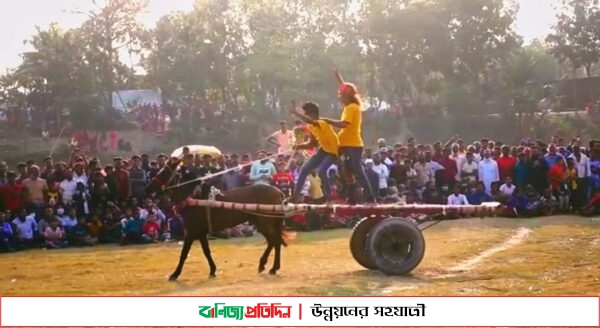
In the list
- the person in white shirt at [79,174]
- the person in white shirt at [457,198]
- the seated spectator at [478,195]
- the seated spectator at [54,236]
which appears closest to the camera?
the seated spectator at [54,236]

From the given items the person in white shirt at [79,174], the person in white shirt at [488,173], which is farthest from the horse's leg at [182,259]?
the person in white shirt at [488,173]

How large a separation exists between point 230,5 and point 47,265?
2739 cm

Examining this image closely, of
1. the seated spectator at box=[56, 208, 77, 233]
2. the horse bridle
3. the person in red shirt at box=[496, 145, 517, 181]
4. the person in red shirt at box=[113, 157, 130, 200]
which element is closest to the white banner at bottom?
the horse bridle

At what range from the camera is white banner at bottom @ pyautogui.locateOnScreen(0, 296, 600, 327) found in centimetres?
865

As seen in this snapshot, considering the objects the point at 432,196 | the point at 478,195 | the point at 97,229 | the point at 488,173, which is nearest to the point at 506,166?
the point at 488,173

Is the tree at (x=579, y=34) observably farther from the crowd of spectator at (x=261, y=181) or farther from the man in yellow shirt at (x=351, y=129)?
the man in yellow shirt at (x=351, y=129)

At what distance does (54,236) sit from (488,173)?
10.7m

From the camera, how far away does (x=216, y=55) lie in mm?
39688

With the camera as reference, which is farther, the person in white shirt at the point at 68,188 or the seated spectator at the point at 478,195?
the seated spectator at the point at 478,195

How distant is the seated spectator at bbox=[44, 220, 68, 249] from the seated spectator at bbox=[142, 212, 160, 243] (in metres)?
1.76

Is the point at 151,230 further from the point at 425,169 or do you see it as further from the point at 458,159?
the point at 458,159

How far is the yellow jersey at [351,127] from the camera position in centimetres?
1220

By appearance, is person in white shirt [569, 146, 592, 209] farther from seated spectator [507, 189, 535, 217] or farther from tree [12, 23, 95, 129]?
tree [12, 23, 95, 129]

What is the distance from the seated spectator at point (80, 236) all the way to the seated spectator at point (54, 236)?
0.25m
